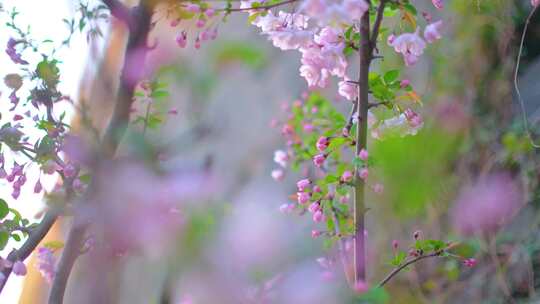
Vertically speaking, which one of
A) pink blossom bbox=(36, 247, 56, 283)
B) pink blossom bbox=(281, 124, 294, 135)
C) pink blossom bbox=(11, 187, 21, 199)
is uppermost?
pink blossom bbox=(281, 124, 294, 135)

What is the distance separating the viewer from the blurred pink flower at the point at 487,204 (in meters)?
1.77

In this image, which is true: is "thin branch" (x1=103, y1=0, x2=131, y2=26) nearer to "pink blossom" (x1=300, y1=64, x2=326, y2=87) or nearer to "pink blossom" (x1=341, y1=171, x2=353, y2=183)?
"pink blossom" (x1=300, y1=64, x2=326, y2=87)

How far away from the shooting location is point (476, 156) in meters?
2.11

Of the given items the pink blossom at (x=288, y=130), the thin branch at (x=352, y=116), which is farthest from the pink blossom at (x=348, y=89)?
the pink blossom at (x=288, y=130)

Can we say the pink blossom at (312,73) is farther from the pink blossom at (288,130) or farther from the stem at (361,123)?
the pink blossom at (288,130)

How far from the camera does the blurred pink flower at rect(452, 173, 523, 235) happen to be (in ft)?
5.82

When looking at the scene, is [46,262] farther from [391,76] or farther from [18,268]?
[391,76]

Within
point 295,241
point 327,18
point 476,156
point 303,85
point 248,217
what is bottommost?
point 295,241

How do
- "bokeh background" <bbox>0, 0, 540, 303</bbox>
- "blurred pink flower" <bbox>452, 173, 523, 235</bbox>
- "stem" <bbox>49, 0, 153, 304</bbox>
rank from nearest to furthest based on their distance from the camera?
"bokeh background" <bbox>0, 0, 540, 303</bbox> → "stem" <bbox>49, 0, 153, 304</bbox> → "blurred pink flower" <bbox>452, 173, 523, 235</bbox>

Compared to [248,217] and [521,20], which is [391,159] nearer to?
[248,217]

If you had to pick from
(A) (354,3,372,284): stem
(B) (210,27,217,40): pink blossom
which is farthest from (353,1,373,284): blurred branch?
(B) (210,27,217,40): pink blossom

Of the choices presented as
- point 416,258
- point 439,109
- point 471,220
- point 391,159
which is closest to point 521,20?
point 439,109

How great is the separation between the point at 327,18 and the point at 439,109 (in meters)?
1.25

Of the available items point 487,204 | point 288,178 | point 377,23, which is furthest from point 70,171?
point 288,178
